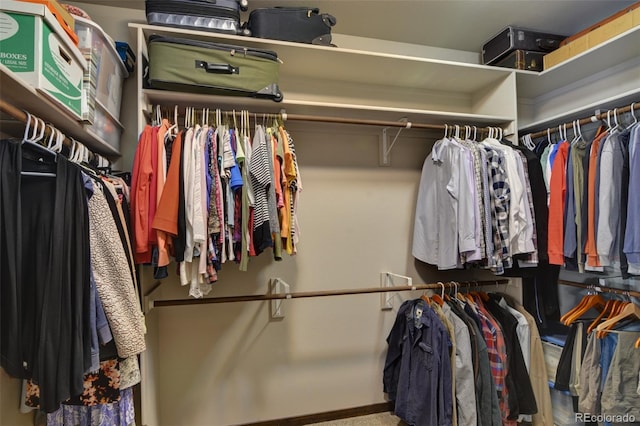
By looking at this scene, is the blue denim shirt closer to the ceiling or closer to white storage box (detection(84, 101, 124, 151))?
the ceiling

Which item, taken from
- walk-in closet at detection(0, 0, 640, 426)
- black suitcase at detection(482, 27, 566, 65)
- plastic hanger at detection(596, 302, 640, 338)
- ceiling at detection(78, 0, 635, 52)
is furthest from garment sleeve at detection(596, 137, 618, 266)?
ceiling at detection(78, 0, 635, 52)

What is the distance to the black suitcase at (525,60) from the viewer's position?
1975 mm

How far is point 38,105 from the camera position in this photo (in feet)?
3.13

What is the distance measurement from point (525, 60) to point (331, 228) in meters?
1.64

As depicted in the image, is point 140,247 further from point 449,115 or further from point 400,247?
point 449,115

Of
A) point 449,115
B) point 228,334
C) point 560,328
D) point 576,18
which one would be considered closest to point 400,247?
point 449,115

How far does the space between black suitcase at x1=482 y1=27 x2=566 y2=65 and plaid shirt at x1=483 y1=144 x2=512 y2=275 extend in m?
0.79

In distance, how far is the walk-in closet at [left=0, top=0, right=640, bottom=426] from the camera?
967mm

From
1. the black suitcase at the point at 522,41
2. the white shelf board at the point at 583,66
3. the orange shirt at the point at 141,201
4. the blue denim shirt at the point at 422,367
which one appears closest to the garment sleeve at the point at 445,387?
the blue denim shirt at the point at 422,367

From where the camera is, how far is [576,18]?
6.51 ft

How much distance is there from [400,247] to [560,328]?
111cm

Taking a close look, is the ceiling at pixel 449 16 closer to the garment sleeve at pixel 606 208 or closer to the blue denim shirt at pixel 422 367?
the garment sleeve at pixel 606 208

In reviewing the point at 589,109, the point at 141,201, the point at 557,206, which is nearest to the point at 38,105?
the point at 141,201

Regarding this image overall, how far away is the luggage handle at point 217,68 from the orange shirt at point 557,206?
180 cm
